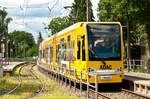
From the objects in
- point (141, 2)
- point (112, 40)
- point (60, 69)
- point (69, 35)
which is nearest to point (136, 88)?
point (112, 40)

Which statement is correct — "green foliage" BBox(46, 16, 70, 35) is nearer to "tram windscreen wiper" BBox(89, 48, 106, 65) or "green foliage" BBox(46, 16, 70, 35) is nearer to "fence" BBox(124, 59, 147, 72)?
"fence" BBox(124, 59, 147, 72)

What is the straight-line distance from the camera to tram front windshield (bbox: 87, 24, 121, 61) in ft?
49.9

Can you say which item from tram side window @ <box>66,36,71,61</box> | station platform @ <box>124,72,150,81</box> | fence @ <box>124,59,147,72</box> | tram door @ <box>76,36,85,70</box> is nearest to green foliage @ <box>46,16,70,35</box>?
fence @ <box>124,59,147,72</box>

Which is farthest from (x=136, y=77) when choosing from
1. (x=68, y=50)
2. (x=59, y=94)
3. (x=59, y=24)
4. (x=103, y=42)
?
(x=59, y=24)

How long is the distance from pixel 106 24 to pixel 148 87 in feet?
12.2

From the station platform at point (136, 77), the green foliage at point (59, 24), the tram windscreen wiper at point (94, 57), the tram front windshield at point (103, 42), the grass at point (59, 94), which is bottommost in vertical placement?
the grass at point (59, 94)

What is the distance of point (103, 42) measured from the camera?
601 inches

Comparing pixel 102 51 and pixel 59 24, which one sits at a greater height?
pixel 59 24

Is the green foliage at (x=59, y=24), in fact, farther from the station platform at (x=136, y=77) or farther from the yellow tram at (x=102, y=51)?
the yellow tram at (x=102, y=51)

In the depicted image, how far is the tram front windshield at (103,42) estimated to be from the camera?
15.2m

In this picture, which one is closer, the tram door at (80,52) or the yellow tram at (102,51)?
the yellow tram at (102,51)

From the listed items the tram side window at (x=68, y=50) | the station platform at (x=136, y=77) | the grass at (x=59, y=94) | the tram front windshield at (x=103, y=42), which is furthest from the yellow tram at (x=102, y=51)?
the station platform at (x=136, y=77)

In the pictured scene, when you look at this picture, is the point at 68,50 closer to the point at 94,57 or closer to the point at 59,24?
the point at 94,57

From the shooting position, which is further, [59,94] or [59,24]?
[59,24]
